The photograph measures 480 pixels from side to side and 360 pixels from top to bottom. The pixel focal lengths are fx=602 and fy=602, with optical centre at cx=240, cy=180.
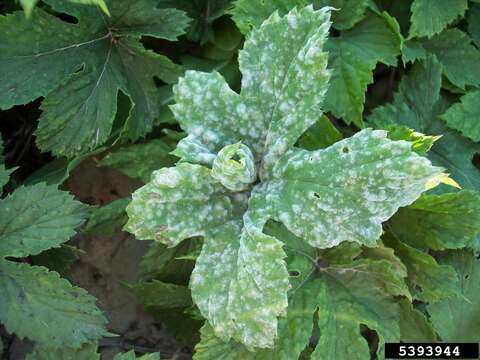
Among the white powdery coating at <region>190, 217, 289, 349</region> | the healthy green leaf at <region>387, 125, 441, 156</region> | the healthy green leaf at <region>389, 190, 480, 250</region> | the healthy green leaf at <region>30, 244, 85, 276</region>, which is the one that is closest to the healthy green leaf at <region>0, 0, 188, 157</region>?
the healthy green leaf at <region>30, 244, 85, 276</region>

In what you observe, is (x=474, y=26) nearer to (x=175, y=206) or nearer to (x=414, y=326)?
(x=414, y=326)

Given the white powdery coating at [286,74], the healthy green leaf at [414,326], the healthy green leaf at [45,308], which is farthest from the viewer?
the healthy green leaf at [414,326]

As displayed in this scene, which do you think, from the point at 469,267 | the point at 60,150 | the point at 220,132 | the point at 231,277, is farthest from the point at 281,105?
the point at 469,267

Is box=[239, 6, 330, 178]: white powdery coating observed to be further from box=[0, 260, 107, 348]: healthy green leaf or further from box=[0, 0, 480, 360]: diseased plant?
box=[0, 260, 107, 348]: healthy green leaf

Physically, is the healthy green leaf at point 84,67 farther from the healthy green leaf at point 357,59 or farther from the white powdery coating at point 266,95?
the healthy green leaf at point 357,59

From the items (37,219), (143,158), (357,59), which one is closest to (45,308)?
(37,219)

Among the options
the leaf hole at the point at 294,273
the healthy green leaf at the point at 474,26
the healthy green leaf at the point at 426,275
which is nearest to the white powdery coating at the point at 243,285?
the leaf hole at the point at 294,273
